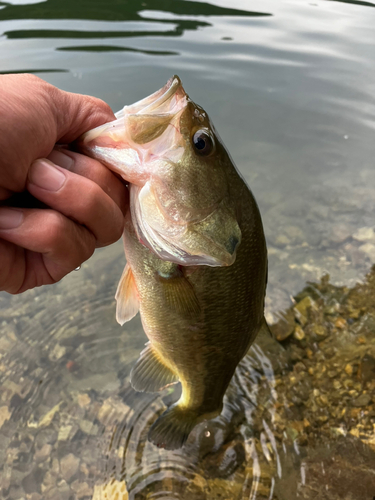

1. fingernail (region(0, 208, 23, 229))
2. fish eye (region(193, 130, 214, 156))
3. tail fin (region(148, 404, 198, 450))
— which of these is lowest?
tail fin (region(148, 404, 198, 450))

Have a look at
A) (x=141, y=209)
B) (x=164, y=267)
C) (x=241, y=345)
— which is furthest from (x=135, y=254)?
(x=241, y=345)

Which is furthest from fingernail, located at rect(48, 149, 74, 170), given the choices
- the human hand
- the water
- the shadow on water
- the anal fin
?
the shadow on water

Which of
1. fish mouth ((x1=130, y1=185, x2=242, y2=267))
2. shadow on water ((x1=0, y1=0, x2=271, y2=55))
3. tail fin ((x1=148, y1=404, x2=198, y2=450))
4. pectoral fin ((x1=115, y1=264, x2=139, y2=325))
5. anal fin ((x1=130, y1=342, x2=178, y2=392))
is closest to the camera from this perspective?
fish mouth ((x1=130, y1=185, x2=242, y2=267))

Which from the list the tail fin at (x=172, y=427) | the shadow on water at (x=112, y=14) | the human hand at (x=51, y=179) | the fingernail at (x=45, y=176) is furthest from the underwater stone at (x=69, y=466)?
the shadow on water at (x=112, y=14)

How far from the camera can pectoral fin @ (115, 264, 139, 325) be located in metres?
1.82

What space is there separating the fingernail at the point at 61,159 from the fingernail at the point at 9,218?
0.22m

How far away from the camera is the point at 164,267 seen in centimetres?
162

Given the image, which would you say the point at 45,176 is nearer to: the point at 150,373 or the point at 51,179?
the point at 51,179

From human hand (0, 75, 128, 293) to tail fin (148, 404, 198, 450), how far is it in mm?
1336

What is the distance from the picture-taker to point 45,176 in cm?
123

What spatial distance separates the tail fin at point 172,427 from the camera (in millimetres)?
2334

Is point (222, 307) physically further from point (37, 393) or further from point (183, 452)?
point (37, 393)

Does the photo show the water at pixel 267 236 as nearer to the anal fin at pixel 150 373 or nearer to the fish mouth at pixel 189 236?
the anal fin at pixel 150 373

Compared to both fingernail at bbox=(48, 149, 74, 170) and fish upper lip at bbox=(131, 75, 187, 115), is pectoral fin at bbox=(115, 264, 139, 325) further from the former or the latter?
fish upper lip at bbox=(131, 75, 187, 115)
